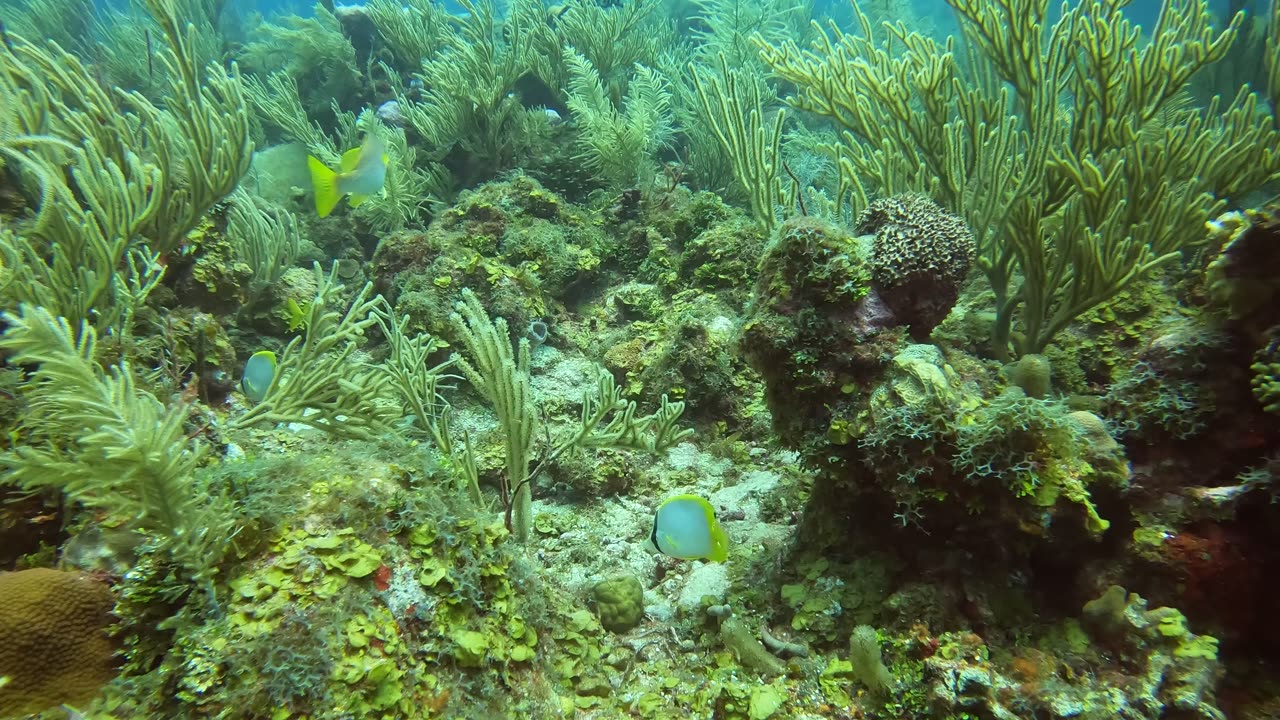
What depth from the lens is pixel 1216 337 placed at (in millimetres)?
2637

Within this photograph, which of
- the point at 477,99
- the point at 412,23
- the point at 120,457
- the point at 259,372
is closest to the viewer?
the point at 120,457

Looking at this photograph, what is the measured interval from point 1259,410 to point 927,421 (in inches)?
56.0

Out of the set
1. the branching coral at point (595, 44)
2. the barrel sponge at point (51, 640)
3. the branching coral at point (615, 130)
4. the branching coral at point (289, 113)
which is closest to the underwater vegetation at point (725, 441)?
the barrel sponge at point (51, 640)

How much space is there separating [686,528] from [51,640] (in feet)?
7.49

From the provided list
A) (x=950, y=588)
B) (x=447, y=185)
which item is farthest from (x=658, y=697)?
(x=447, y=185)

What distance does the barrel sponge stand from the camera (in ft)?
5.73

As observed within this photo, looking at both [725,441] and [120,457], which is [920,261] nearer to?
[725,441]

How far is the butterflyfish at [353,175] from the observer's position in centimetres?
411

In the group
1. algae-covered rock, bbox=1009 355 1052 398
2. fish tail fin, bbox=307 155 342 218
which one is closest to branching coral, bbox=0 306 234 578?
fish tail fin, bbox=307 155 342 218

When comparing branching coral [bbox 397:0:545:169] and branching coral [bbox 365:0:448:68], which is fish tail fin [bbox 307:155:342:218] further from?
branching coral [bbox 365:0:448:68]

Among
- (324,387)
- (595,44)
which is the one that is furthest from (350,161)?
(595,44)

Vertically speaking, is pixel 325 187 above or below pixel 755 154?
below

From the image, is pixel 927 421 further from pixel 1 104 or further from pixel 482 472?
pixel 1 104

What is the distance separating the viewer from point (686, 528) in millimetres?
2502
